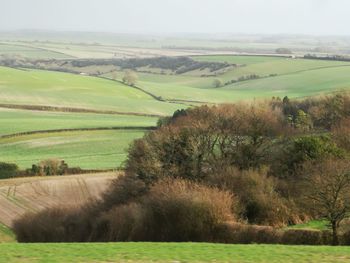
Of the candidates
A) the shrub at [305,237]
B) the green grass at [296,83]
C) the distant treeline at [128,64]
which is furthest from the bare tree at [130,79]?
the shrub at [305,237]

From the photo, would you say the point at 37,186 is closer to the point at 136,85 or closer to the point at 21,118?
the point at 21,118

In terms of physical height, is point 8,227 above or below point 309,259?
below

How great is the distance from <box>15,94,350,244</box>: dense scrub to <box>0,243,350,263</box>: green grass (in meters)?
6.52

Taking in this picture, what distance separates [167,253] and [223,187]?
573 inches

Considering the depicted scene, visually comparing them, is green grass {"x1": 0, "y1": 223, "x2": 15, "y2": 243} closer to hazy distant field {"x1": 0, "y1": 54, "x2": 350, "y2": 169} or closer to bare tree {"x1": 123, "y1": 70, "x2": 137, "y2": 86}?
hazy distant field {"x1": 0, "y1": 54, "x2": 350, "y2": 169}

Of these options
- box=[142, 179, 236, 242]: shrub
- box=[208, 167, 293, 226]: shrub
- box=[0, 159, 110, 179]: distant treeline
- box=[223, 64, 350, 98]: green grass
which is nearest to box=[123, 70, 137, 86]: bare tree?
box=[223, 64, 350, 98]: green grass

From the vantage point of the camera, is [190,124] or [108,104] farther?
[108,104]

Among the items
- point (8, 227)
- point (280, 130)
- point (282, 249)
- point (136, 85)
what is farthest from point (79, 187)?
point (136, 85)

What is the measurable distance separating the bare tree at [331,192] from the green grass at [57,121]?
46.5 metres

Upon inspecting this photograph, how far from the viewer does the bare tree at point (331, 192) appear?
2791 cm

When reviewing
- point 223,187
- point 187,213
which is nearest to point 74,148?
point 223,187

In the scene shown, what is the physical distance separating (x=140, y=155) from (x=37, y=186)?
10273 millimetres

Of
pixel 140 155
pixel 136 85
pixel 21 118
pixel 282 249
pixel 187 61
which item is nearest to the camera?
pixel 282 249

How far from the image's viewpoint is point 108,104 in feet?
316
